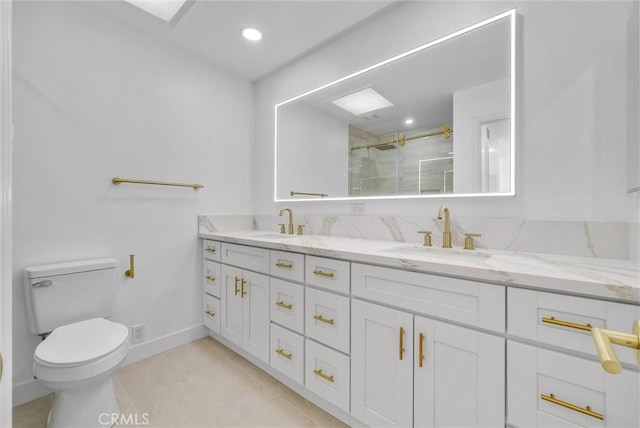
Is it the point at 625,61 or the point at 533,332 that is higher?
the point at 625,61

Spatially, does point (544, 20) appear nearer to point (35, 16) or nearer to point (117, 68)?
point (117, 68)

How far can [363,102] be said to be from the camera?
2062mm

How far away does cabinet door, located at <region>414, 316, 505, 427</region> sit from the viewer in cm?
98

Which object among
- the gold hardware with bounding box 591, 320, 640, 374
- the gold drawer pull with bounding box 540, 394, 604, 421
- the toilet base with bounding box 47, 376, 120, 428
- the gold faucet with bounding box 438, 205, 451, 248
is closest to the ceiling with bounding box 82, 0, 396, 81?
the gold faucet with bounding box 438, 205, 451, 248

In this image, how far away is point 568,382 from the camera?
0.86 meters

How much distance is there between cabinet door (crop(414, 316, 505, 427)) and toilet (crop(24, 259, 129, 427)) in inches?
56.3

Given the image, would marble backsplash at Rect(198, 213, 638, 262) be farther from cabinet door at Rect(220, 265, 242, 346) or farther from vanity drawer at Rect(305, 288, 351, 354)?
cabinet door at Rect(220, 265, 242, 346)

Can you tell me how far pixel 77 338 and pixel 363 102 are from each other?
7.26ft

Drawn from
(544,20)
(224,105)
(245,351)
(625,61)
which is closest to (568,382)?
(625,61)

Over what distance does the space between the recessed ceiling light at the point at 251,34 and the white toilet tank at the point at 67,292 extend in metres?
1.82

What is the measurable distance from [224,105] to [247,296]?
1.72 m

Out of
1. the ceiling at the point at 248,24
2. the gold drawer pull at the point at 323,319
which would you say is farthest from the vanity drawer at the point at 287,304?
the ceiling at the point at 248,24

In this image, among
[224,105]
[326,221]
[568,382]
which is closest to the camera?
[568,382]

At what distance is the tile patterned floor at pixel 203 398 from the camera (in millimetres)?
1485
